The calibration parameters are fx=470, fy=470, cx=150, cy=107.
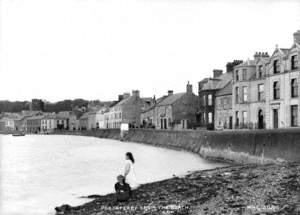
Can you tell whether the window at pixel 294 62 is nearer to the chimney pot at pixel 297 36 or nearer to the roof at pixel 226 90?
the chimney pot at pixel 297 36

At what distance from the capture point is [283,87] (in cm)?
4306

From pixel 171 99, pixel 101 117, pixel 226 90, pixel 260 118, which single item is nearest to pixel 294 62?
pixel 260 118

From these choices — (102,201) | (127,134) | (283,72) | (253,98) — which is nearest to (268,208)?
(102,201)

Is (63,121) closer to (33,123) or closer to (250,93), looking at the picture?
(33,123)

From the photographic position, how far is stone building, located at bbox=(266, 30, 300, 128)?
136 feet

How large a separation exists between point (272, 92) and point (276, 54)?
142 inches

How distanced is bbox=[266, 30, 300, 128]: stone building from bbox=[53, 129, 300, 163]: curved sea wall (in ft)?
20.6

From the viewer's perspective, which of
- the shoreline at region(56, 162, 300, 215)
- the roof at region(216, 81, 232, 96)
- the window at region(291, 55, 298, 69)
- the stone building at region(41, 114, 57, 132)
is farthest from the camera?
the stone building at region(41, 114, 57, 132)

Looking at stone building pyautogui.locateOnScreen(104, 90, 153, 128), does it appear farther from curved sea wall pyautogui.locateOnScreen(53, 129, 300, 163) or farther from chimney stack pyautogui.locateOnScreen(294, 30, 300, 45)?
chimney stack pyautogui.locateOnScreen(294, 30, 300, 45)

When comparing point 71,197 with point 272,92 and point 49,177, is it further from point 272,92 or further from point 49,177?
point 272,92

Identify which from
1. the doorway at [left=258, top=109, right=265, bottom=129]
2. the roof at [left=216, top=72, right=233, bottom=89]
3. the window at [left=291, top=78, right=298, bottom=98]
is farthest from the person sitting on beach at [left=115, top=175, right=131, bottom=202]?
the roof at [left=216, top=72, right=233, bottom=89]

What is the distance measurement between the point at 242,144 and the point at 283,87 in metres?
10.6

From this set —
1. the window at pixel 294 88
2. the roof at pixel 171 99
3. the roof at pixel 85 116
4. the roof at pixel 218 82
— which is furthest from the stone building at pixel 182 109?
the roof at pixel 85 116

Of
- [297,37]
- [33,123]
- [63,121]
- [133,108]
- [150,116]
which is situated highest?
[297,37]
